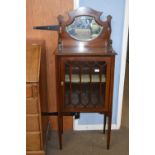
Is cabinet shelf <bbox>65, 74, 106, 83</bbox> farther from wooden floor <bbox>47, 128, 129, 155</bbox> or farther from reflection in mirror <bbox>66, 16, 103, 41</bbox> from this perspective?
wooden floor <bbox>47, 128, 129, 155</bbox>

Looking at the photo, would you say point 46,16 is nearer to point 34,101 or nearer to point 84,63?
point 84,63

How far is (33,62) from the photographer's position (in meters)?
1.49

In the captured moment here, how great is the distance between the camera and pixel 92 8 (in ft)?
5.90

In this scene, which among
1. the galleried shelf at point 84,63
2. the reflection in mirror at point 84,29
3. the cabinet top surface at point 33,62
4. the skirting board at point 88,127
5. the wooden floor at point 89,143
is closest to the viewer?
the cabinet top surface at point 33,62

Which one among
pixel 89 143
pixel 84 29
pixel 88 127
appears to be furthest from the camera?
pixel 88 127

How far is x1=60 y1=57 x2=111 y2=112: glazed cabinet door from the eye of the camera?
1.60 m

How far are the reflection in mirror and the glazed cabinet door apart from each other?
28 centimetres

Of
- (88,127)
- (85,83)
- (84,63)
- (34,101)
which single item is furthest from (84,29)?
(88,127)

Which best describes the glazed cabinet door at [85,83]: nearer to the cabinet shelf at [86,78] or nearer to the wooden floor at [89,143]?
the cabinet shelf at [86,78]

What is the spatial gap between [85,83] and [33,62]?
1.43ft

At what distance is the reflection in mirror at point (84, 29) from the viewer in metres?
1.76

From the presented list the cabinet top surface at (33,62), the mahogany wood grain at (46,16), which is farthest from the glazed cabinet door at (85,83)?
the mahogany wood grain at (46,16)

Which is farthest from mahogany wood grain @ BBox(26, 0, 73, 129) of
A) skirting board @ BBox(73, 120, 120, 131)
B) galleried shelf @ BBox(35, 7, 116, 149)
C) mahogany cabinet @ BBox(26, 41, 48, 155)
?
skirting board @ BBox(73, 120, 120, 131)
